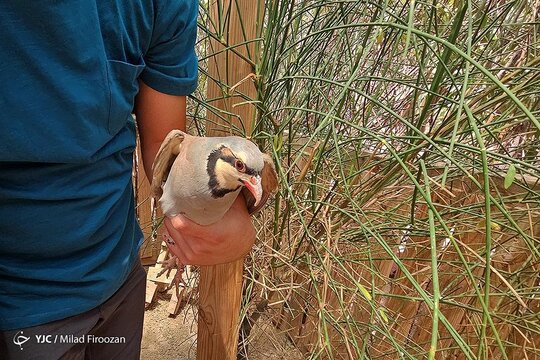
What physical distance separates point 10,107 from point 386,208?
92 cm

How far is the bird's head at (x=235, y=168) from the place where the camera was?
0.77 metres

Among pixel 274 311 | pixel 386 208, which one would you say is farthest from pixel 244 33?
pixel 274 311

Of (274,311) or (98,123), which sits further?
(274,311)

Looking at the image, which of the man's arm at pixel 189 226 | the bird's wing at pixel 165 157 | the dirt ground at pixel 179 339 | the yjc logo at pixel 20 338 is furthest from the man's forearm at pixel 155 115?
the dirt ground at pixel 179 339

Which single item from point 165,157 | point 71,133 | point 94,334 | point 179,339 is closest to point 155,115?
point 165,157

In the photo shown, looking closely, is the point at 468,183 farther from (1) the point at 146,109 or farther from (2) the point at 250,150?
(1) the point at 146,109

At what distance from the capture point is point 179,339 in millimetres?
1785

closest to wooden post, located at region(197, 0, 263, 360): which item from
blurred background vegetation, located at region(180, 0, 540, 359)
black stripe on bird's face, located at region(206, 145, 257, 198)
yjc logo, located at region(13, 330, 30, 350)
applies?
blurred background vegetation, located at region(180, 0, 540, 359)

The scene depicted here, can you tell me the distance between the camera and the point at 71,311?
80cm

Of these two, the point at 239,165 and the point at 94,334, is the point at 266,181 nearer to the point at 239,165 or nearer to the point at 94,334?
the point at 239,165

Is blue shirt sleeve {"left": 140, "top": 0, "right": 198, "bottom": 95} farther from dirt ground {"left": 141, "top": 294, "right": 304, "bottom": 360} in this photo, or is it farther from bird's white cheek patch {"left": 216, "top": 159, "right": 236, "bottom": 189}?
dirt ground {"left": 141, "top": 294, "right": 304, "bottom": 360}

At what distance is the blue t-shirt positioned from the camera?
658 millimetres

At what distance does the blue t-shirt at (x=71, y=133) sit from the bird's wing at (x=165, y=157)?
0.07m

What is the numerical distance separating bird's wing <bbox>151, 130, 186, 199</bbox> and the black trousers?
245mm
